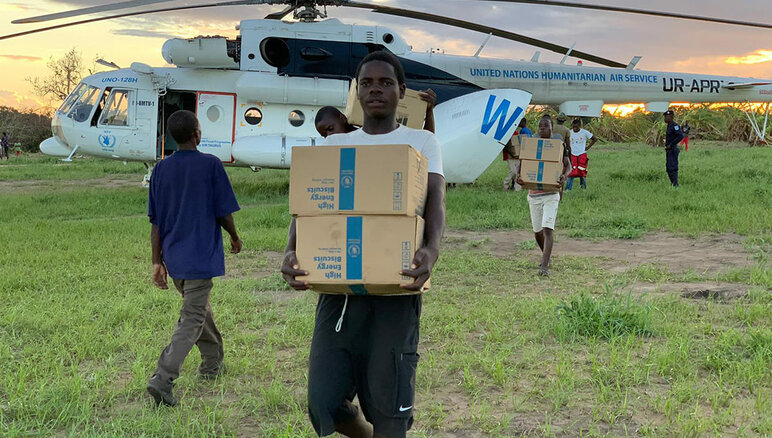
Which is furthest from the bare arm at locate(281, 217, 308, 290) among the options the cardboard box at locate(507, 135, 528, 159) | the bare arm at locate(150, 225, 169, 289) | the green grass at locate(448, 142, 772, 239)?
the cardboard box at locate(507, 135, 528, 159)

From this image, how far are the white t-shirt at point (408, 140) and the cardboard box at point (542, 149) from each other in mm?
4914

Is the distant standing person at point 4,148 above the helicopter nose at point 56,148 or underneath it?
underneath

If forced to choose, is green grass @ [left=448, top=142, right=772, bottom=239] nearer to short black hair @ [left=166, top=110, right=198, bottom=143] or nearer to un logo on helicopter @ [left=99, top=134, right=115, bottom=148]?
short black hair @ [left=166, top=110, right=198, bottom=143]

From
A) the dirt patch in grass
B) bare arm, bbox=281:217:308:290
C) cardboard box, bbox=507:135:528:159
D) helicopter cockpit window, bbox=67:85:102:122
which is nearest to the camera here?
bare arm, bbox=281:217:308:290

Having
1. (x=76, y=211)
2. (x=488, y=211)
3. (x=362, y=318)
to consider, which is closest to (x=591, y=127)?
(x=488, y=211)

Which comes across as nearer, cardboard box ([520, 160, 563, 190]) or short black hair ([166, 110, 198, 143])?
short black hair ([166, 110, 198, 143])

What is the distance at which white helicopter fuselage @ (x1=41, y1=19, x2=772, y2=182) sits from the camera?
12.4m

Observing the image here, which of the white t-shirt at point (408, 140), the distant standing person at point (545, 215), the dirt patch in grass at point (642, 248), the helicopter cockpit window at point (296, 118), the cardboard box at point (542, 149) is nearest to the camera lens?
the white t-shirt at point (408, 140)

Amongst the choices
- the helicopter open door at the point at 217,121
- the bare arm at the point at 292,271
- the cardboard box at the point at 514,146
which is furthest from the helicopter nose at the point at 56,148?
the bare arm at the point at 292,271

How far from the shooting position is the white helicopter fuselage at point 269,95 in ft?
40.6

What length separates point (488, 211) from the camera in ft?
37.5

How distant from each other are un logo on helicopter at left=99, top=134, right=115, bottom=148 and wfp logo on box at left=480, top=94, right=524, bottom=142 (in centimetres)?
739

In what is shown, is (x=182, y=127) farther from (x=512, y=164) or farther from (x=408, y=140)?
(x=512, y=164)

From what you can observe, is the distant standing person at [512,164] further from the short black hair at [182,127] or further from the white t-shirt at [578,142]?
the short black hair at [182,127]
